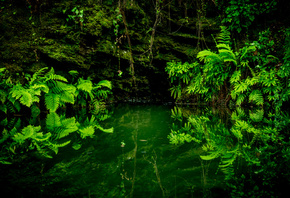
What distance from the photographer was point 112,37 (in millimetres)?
7426

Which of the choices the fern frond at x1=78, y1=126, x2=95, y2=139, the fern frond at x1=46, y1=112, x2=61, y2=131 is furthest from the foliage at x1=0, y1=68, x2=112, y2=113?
the fern frond at x1=78, y1=126, x2=95, y2=139

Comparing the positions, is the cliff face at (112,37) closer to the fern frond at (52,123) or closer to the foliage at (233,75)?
the foliage at (233,75)

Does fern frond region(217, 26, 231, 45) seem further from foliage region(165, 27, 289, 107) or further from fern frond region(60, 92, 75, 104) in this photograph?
fern frond region(60, 92, 75, 104)

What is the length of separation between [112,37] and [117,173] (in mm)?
6345

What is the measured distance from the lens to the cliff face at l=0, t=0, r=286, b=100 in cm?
647

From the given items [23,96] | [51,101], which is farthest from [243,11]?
[23,96]

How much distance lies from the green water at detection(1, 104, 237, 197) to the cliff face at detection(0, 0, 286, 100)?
5.01 metres

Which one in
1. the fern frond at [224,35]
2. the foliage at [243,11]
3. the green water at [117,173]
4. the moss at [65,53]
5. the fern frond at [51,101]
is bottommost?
the green water at [117,173]

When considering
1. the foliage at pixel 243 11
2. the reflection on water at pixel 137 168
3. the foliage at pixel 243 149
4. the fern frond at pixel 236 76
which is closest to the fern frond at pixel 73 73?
the reflection on water at pixel 137 168

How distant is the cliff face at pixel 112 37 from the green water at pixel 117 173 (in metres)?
5.01

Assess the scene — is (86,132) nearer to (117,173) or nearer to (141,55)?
(117,173)

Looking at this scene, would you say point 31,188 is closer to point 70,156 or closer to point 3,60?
point 70,156

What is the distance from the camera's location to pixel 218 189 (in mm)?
1463

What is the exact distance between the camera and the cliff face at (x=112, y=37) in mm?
6473
